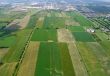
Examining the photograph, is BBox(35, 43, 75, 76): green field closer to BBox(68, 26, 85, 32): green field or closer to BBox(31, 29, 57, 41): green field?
BBox(31, 29, 57, 41): green field

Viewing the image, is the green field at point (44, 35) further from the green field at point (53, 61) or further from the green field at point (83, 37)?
the green field at point (83, 37)

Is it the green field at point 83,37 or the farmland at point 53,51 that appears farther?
the green field at point 83,37

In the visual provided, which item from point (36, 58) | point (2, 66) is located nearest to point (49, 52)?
point (36, 58)

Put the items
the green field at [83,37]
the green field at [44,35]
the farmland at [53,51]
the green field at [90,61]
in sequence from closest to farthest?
1. the green field at [90,61]
2. the farmland at [53,51]
3. the green field at [44,35]
4. the green field at [83,37]

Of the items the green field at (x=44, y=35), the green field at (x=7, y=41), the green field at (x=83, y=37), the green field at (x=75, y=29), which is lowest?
the green field at (x=75, y=29)

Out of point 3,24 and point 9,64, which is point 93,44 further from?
point 3,24

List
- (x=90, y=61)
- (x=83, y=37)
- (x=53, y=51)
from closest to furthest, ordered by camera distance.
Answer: (x=90, y=61)
(x=53, y=51)
(x=83, y=37)

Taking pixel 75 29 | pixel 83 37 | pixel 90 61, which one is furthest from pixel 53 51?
pixel 75 29

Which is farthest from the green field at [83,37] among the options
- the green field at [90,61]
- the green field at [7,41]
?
the green field at [7,41]

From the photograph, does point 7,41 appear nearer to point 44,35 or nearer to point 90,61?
point 44,35

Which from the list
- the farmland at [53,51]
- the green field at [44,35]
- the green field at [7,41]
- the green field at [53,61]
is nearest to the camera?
the green field at [53,61]
